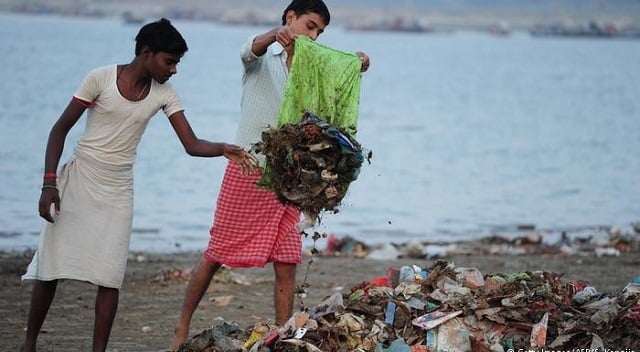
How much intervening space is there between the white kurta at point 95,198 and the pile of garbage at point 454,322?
650 millimetres

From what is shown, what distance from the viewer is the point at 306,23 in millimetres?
6477

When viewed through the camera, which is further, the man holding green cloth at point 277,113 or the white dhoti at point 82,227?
the man holding green cloth at point 277,113

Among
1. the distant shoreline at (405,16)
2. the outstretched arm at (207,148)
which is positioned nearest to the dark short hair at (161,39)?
the outstretched arm at (207,148)

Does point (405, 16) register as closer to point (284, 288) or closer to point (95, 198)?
point (284, 288)

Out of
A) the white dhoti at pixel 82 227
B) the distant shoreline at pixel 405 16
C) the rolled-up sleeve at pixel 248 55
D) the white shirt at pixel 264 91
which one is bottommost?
the white dhoti at pixel 82 227

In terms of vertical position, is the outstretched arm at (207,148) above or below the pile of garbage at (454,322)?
above

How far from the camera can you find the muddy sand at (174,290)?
25.2ft

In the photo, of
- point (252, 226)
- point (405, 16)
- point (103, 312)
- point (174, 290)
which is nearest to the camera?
point (103, 312)

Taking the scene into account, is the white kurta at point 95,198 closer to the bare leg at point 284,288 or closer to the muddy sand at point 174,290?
the bare leg at point 284,288

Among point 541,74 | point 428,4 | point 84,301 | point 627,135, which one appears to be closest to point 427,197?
point 84,301

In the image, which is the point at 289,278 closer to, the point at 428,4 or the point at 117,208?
the point at 117,208

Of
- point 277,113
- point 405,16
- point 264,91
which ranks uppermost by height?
point 405,16

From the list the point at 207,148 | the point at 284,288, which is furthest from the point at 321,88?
the point at 284,288

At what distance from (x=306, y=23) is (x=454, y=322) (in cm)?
175
